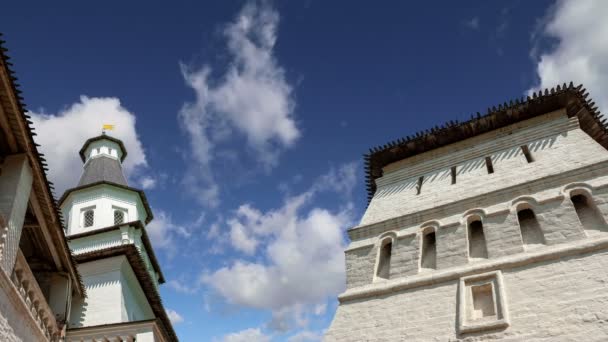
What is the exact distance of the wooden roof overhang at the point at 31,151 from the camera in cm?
1044

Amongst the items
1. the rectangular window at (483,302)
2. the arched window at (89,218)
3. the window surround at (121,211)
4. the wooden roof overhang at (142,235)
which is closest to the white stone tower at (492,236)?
the rectangular window at (483,302)

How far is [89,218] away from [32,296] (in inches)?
520

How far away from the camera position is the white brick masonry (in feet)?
38.4

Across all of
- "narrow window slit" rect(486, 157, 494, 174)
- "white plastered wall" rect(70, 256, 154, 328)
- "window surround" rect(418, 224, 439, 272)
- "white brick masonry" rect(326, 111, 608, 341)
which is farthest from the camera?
"white plastered wall" rect(70, 256, 154, 328)

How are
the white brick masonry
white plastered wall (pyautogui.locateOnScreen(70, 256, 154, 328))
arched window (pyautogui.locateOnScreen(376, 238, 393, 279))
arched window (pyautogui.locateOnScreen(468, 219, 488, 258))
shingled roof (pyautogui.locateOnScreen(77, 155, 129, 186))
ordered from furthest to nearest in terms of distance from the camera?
shingled roof (pyautogui.locateOnScreen(77, 155, 129, 186)) < white plastered wall (pyautogui.locateOnScreen(70, 256, 154, 328)) < arched window (pyautogui.locateOnScreen(376, 238, 393, 279)) < arched window (pyautogui.locateOnScreen(468, 219, 488, 258)) < the white brick masonry

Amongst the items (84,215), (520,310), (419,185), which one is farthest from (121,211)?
(520,310)

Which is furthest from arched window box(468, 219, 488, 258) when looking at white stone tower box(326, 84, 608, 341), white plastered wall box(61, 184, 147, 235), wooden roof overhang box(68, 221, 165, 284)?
white plastered wall box(61, 184, 147, 235)

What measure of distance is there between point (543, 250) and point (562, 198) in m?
1.85

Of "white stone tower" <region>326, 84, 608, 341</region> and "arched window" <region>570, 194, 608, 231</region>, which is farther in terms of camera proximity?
"arched window" <region>570, 194, 608, 231</region>

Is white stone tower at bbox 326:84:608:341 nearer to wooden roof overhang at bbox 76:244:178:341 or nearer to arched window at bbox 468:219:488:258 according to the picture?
arched window at bbox 468:219:488:258

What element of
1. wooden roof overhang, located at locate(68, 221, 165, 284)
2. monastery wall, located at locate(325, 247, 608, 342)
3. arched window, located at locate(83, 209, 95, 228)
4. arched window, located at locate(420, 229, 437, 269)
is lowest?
monastery wall, located at locate(325, 247, 608, 342)

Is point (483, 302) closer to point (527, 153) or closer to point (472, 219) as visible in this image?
point (472, 219)

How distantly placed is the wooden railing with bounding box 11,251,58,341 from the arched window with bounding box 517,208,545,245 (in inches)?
478

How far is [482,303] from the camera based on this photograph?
1297cm
